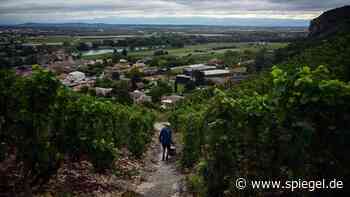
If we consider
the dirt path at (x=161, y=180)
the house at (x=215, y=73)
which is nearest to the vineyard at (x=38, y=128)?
the dirt path at (x=161, y=180)

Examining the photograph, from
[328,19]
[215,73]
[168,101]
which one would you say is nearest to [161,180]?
[168,101]

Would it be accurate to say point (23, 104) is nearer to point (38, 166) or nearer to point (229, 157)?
point (38, 166)

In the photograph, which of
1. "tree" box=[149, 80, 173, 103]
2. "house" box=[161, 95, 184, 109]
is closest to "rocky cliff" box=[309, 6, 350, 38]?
"tree" box=[149, 80, 173, 103]

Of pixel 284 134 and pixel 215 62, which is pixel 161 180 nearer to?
pixel 284 134

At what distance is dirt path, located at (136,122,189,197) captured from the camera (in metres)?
9.47

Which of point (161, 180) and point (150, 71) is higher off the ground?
point (161, 180)

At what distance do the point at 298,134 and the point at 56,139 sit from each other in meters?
5.27

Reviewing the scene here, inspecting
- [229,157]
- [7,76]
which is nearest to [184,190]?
[229,157]

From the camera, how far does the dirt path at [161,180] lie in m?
9.47

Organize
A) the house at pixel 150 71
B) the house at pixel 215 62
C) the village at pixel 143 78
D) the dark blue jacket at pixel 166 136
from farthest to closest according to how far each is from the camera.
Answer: the house at pixel 215 62
the house at pixel 150 71
the village at pixel 143 78
the dark blue jacket at pixel 166 136

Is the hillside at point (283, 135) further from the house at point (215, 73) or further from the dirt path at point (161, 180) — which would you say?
the house at point (215, 73)

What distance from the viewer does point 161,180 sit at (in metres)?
11.1

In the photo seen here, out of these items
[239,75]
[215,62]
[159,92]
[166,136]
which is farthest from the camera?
[215,62]

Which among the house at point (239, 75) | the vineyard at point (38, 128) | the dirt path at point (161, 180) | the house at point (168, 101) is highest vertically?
the vineyard at point (38, 128)
